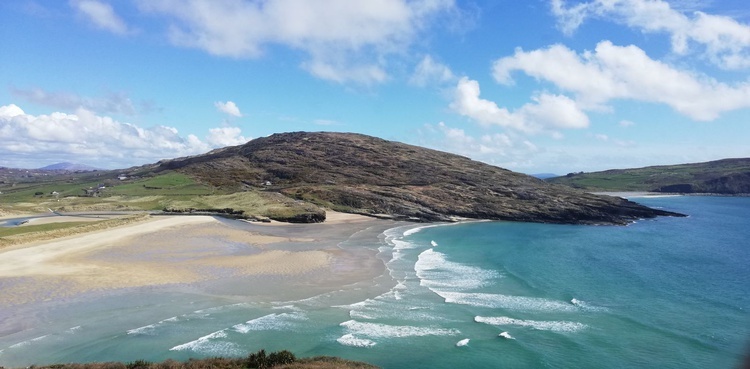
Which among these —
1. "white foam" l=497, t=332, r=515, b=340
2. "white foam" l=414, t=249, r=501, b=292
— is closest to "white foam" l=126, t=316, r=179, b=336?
"white foam" l=414, t=249, r=501, b=292

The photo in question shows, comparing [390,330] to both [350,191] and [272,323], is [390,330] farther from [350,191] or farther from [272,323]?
[350,191]

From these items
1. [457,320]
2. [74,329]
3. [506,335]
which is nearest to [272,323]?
[74,329]

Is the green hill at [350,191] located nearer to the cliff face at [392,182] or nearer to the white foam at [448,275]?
the cliff face at [392,182]

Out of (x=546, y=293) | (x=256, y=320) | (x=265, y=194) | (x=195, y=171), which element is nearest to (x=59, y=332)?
(x=256, y=320)

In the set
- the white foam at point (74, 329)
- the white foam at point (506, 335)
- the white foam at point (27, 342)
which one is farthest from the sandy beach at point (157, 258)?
the white foam at point (506, 335)

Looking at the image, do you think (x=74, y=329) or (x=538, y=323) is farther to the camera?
(x=538, y=323)

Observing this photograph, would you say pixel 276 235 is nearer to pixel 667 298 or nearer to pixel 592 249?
pixel 592 249
